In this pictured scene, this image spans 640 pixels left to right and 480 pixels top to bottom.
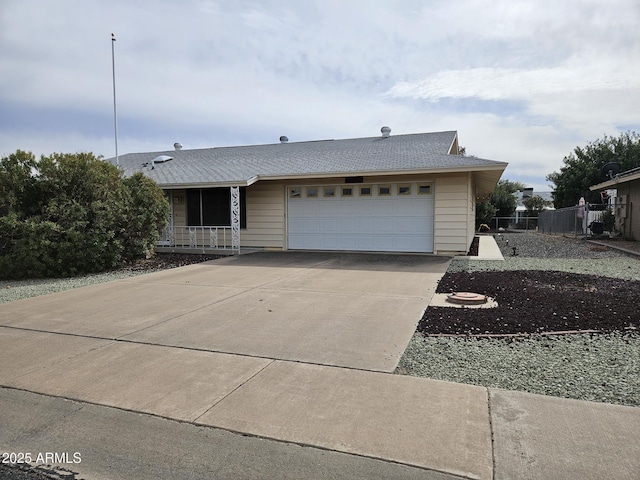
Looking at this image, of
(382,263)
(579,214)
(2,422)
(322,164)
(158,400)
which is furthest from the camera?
(579,214)

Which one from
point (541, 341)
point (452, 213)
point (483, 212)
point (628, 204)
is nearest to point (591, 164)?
point (483, 212)

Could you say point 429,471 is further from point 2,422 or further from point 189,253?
point 189,253

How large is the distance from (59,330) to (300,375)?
3.51m

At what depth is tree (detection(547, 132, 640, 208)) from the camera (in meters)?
34.9

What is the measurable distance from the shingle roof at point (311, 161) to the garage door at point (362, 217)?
0.88 metres

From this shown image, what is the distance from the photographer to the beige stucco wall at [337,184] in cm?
1301

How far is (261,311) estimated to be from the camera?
6574 mm

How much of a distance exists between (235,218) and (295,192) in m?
→ 2.19

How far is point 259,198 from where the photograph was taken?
15305mm

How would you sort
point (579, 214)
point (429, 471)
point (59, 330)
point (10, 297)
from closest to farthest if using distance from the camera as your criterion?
point (429, 471)
point (59, 330)
point (10, 297)
point (579, 214)

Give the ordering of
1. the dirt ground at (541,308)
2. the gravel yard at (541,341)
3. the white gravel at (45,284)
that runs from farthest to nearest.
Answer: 1. the white gravel at (45,284)
2. the dirt ground at (541,308)
3. the gravel yard at (541,341)

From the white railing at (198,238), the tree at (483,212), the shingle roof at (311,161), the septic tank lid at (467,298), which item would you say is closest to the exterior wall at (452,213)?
the shingle roof at (311,161)

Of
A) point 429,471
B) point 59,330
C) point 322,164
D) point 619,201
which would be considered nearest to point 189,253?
point 322,164

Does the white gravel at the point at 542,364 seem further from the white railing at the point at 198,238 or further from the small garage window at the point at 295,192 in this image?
the white railing at the point at 198,238
